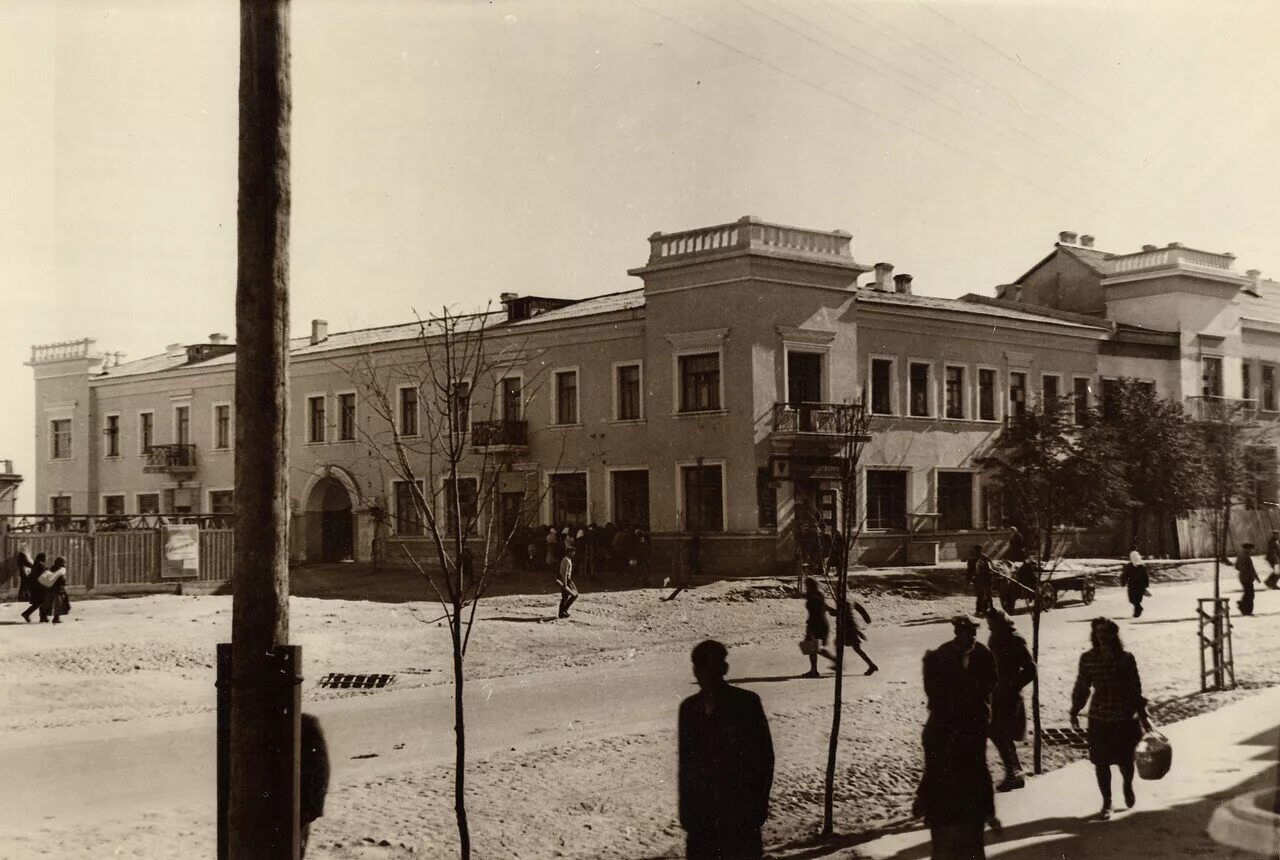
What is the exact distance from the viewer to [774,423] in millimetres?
20188

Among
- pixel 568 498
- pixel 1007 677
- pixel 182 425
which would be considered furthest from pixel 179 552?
pixel 1007 677

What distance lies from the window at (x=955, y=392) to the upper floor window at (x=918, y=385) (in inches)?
16.0

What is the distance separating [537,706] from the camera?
45.1 ft

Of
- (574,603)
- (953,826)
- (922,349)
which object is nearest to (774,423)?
(922,349)

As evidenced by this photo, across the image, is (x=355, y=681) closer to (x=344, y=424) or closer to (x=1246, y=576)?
(x=344, y=424)

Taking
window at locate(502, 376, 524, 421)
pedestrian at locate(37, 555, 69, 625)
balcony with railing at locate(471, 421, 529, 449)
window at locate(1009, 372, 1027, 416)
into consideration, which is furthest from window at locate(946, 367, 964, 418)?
pedestrian at locate(37, 555, 69, 625)

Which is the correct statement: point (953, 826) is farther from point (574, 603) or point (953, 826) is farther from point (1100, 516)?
point (574, 603)

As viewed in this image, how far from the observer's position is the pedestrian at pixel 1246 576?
16844mm

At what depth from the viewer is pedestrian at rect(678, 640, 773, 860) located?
5.90m

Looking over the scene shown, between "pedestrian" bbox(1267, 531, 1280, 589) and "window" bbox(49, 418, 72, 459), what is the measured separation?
27.8m

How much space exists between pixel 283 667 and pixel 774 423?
51.7ft

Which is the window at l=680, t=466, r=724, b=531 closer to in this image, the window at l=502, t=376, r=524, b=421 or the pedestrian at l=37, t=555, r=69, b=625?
the window at l=502, t=376, r=524, b=421

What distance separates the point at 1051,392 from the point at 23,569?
18.6m

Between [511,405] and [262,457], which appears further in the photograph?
[511,405]
